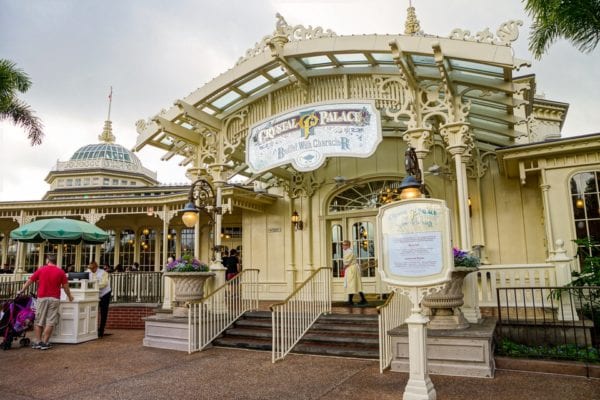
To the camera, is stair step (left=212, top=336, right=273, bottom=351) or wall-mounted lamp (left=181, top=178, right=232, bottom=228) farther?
wall-mounted lamp (left=181, top=178, right=232, bottom=228)

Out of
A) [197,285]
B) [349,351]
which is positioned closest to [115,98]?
[197,285]

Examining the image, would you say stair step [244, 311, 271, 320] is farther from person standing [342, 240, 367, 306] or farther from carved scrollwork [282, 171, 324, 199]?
carved scrollwork [282, 171, 324, 199]

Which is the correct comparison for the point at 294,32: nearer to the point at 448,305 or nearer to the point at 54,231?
the point at 448,305

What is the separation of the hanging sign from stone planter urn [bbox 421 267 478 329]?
171 cm

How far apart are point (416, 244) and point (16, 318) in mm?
7917

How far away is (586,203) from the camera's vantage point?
28.4 ft

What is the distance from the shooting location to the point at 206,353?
741 cm

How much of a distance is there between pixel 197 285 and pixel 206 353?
1.40 meters

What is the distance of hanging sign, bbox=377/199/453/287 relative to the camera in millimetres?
4391

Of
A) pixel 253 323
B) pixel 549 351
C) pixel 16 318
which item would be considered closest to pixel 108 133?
pixel 16 318

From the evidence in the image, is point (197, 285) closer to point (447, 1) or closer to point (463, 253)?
point (463, 253)

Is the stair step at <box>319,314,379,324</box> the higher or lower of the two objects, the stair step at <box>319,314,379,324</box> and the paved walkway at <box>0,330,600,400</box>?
the higher

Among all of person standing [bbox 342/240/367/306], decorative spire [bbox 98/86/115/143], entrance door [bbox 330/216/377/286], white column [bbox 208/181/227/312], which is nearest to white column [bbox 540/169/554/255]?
person standing [bbox 342/240/367/306]

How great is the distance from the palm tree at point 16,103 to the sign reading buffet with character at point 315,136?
320 inches
